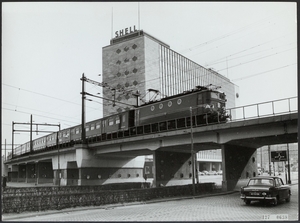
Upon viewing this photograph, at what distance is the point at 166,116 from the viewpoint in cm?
3484

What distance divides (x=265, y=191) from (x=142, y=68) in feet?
180

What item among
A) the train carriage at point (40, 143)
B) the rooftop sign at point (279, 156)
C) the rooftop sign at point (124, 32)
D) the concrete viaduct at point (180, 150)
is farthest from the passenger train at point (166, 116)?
the rooftop sign at point (124, 32)

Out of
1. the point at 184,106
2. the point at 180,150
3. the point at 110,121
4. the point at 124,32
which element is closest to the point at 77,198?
the point at 184,106

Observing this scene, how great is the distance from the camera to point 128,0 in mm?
12484

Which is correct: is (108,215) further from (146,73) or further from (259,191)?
(146,73)

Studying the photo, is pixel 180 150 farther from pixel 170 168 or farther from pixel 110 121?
pixel 110 121

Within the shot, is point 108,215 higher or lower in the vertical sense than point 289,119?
lower

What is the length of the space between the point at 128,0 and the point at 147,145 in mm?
26361

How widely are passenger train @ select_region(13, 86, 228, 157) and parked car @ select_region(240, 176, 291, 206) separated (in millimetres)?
10461

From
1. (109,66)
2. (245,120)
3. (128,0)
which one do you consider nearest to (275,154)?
(245,120)

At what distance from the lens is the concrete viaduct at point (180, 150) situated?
26922 millimetres

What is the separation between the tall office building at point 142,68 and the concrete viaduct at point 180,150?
12.5 metres

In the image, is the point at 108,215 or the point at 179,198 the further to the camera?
the point at 179,198

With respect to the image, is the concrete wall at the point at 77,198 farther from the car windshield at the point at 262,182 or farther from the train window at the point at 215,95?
the train window at the point at 215,95
